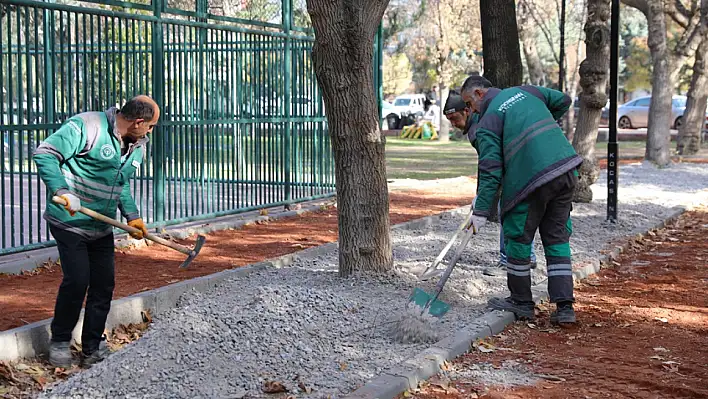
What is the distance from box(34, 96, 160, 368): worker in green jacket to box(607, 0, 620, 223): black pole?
7.35 m

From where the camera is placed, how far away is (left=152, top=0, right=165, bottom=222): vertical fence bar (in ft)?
33.0

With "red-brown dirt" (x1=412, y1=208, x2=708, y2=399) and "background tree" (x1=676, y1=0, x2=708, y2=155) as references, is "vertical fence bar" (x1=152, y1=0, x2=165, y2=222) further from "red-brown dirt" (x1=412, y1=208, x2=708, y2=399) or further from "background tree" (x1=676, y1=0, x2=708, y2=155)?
"background tree" (x1=676, y1=0, x2=708, y2=155)

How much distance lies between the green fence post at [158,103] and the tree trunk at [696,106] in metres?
17.3

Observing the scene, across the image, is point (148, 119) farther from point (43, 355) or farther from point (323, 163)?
point (323, 163)

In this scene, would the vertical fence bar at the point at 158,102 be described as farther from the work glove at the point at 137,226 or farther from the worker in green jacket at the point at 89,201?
the worker in green jacket at the point at 89,201

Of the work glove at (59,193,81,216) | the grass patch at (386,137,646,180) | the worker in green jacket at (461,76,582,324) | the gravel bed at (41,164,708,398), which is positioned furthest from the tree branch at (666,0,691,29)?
the work glove at (59,193,81,216)

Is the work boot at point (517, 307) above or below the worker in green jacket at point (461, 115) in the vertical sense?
below

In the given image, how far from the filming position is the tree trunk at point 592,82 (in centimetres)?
1296

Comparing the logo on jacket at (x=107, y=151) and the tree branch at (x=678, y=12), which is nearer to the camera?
the logo on jacket at (x=107, y=151)

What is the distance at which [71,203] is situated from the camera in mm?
5094

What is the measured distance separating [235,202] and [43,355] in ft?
22.2

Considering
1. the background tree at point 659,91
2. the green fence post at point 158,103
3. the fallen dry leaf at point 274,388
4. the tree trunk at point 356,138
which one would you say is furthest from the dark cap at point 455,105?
the background tree at point 659,91

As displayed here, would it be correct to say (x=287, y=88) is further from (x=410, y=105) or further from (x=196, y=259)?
(x=410, y=105)

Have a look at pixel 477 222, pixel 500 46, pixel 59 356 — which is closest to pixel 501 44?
pixel 500 46
